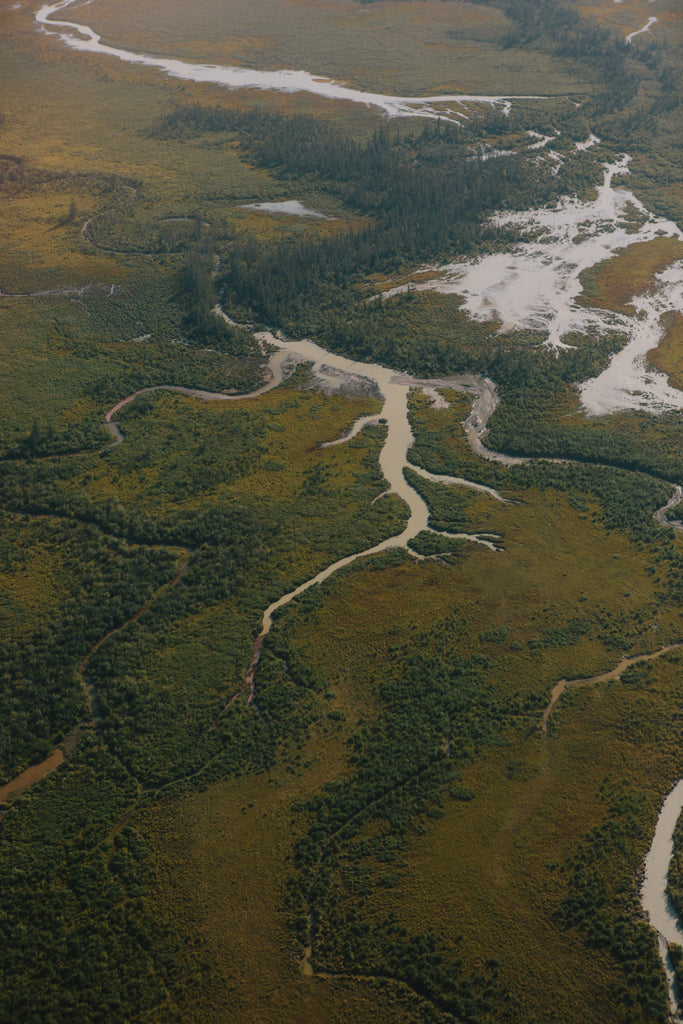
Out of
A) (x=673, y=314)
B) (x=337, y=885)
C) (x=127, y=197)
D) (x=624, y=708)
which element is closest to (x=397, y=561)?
(x=624, y=708)

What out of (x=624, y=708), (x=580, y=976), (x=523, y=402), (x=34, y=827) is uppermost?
(x=523, y=402)

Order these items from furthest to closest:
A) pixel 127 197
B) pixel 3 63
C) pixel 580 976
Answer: pixel 3 63, pixel 127 197, pixel 580 976

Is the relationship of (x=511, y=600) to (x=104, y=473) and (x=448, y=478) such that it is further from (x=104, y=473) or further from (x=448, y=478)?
(x=104, y=473)

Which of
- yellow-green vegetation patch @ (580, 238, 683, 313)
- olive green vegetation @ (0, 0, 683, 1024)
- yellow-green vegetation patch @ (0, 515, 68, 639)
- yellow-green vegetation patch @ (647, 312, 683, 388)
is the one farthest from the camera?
yellow-green vegetation patch @ (580, 238, 683, 313)

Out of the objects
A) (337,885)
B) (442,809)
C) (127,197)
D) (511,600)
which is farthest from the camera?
(127,197)

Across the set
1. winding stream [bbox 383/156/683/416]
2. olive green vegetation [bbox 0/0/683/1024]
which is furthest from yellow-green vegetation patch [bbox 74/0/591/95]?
olive green vegetation [bbox 0/0/683/1024]

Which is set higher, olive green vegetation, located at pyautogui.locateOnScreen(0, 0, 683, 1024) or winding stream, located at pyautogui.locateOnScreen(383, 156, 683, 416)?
winding stream, located at pyautogui.locateOnScreen(383, 156, 683, 416)

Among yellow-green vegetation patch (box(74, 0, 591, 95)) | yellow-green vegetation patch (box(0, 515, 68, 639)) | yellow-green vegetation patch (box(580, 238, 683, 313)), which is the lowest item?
yellow-green vegetation patch (box(0, 515, 68, 639))

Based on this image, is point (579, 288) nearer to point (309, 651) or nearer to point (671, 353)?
point (671, 353)

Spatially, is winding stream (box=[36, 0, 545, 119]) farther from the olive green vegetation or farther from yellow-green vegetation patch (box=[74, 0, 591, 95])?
the olive green vegetation

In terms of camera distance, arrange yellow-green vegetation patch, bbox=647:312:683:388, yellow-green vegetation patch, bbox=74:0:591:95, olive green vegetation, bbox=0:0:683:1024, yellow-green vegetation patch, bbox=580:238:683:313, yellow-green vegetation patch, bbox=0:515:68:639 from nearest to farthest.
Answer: olive green vegetation, bbox=0:0:683:1024, yellow-green vegetation patch, bbox=0:515:68:639, yellow-green vegetation patch, bbox=647:312:683:388, yellow-green vegetation patch, bbox=580:238:683:313, yellow-green vegetation patch, bbox=74:0:591:95
